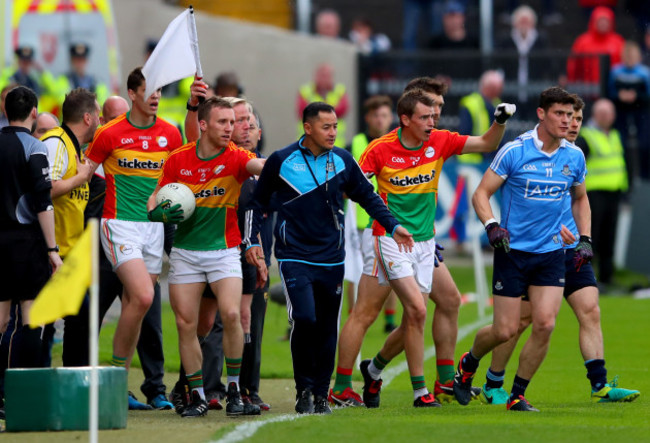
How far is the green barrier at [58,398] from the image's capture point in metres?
8.43

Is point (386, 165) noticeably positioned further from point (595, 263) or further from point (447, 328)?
point (595, 263)

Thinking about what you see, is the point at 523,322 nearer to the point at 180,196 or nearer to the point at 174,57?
the point at 180,196

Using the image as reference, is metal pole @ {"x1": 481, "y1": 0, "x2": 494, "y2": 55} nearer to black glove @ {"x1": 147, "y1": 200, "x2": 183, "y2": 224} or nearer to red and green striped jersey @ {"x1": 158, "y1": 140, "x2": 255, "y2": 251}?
red and green striped jersey @ {"x1": 158, "y1": 140, "x2": 255, "y2": 251}

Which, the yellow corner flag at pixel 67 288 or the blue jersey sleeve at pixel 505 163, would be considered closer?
the yellow corner flag at pixel 67 288

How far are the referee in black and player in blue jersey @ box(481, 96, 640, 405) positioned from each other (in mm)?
3509

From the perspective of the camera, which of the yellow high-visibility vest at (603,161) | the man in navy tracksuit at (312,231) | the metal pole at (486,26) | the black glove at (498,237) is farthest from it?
the metal pole at (486,26)

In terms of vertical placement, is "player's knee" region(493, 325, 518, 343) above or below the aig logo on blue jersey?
below

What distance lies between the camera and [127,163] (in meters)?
10.4

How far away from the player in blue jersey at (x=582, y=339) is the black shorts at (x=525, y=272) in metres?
0.38

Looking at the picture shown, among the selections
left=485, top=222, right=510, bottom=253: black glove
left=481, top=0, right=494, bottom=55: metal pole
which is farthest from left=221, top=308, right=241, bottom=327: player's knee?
left=481, top=0, right=494, bottom=55: metal pole

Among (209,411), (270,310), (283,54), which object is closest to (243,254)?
(209,411)

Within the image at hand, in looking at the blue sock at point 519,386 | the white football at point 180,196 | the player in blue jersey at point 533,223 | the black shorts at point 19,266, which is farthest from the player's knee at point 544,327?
the black shorts at point 19,266

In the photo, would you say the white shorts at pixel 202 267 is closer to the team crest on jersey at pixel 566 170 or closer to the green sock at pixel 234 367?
the green sock at pixel 234 367

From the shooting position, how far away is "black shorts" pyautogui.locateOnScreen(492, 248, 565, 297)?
10156mm
